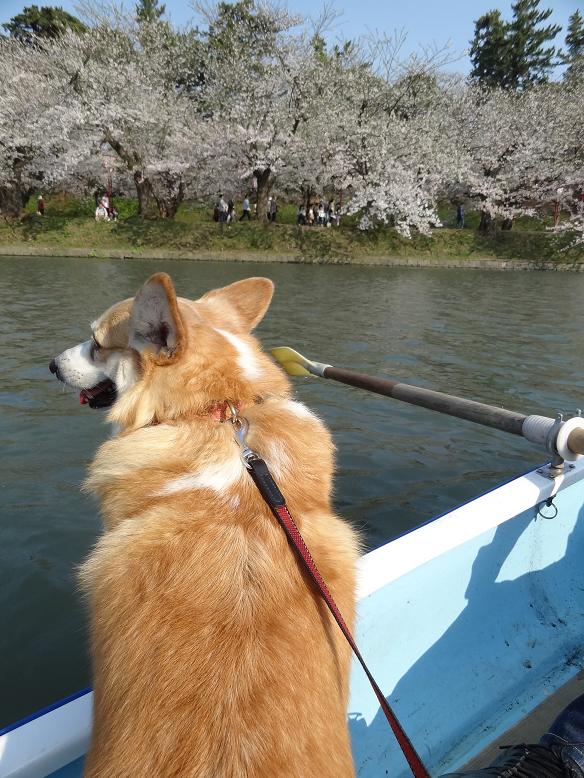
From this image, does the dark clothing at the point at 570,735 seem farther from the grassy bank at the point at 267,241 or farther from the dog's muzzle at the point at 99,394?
the grassy bank at the point at 267,241

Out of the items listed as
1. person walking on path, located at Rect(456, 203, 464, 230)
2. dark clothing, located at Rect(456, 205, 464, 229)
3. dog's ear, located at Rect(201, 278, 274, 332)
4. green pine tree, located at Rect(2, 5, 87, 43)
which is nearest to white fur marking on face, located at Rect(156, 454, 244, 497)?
dog's ear, located at Rect(201, 278, 274, 332)

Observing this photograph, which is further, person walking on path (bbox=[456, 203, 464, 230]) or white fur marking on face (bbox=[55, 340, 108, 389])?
person walking on path (bbox=[456, 203, 464, 230])

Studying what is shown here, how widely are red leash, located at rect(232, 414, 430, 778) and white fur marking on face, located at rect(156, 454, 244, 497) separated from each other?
1.7 inches

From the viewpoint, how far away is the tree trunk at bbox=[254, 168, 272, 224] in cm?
3156

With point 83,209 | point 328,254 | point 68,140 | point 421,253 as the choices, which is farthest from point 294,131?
point 83,209

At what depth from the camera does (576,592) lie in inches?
130

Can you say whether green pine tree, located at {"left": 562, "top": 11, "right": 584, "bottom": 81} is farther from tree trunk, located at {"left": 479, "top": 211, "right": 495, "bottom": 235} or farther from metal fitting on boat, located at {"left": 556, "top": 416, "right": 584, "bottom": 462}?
metal fitting on boat, located at {"left": 556, "top": 416, "right": 584, "bottom": 462}

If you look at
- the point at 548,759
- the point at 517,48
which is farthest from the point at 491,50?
the point at 548,759

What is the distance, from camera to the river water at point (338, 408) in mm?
4078

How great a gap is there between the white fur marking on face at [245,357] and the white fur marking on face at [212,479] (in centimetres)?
45

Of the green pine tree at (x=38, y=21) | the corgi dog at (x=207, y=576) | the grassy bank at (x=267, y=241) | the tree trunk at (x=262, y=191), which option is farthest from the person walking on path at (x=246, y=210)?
the corgi dog at (x=207, y=576)

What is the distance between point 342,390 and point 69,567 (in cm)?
561

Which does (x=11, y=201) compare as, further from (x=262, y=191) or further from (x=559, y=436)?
(x=559, y=436)

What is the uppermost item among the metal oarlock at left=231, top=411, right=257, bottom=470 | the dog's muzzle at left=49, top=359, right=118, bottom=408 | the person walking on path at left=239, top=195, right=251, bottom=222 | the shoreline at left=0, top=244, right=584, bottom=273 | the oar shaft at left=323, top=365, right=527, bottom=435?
the person walking on path at left=239, top=195, right=251, bottom=222
